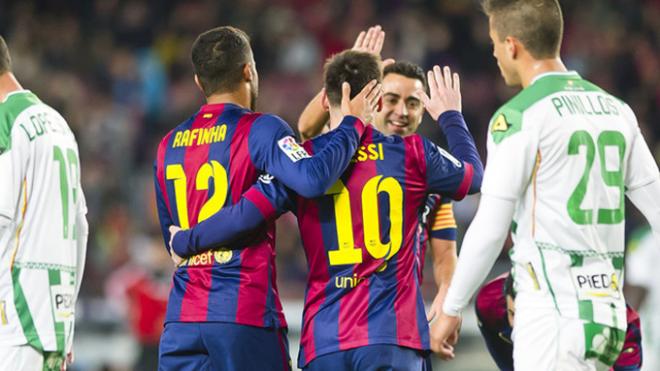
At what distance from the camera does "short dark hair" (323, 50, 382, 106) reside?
5.48m

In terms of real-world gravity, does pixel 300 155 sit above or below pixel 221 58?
below

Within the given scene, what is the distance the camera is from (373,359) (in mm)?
5172

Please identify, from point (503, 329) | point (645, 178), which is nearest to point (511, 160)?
point (645, 178)

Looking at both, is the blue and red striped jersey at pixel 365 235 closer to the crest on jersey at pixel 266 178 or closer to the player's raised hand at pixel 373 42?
the crest on jersey at pixel 266 178

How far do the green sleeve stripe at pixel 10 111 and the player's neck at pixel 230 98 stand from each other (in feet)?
2.92

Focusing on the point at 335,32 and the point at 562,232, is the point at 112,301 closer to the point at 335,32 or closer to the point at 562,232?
the point at 335,32

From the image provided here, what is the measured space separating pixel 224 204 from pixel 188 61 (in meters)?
9.28

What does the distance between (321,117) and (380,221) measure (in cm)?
110

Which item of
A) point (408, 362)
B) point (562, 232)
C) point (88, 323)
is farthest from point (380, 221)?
point (88, 323)

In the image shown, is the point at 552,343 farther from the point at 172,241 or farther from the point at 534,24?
the point at 172,241

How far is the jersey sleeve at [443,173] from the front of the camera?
212 inches

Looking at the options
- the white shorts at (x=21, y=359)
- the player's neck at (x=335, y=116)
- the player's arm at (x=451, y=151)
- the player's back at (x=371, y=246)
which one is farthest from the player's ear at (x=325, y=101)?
the white shorts at (x=21, y=359)

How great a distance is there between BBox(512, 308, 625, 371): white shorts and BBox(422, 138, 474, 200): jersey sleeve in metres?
0.98

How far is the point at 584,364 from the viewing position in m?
4.55
